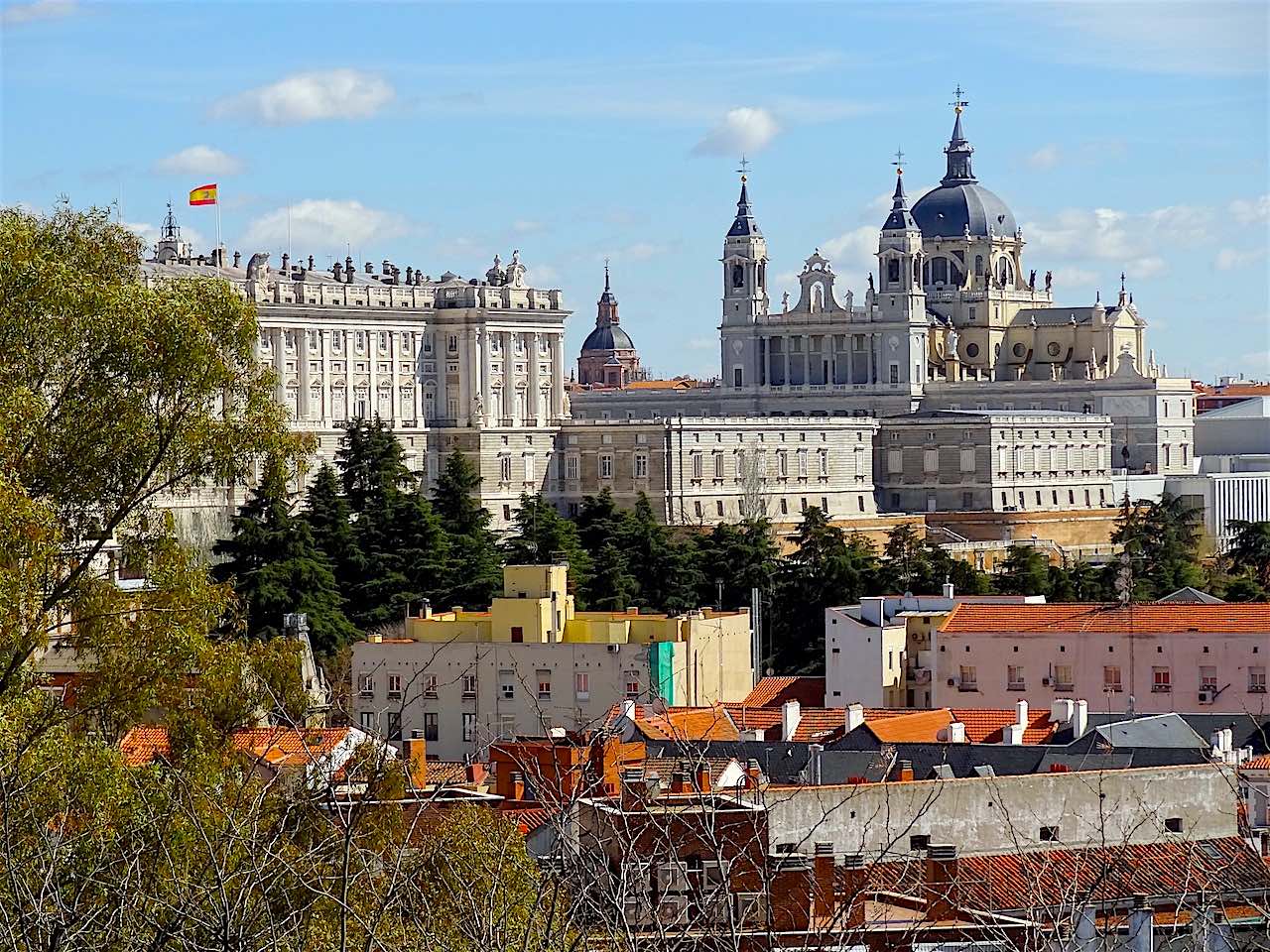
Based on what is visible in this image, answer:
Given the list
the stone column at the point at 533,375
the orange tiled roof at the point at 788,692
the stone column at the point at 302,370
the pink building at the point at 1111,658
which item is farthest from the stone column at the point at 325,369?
the pink building at the point at 1111,658

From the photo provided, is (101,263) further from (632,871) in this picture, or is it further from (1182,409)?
(1182,409)

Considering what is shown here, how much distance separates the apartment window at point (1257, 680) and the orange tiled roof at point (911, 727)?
7.70 metres

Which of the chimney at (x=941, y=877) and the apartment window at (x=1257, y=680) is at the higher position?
the chimney at (x=941, y=877)

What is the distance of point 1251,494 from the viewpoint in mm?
114062

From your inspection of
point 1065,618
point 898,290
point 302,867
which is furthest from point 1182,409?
point 302,867

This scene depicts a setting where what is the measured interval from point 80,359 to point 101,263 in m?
0.97

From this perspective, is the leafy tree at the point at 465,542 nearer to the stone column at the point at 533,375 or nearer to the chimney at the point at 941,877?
the stone column at the point at 533,375

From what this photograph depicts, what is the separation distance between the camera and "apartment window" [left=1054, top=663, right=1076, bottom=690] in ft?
149

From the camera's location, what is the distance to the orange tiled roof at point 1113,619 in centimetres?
4553

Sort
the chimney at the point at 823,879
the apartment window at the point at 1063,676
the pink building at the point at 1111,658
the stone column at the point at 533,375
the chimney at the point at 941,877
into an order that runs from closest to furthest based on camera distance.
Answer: the chimney at the point at 823,879, the chimney at the point at 941,877, the pink building at the point at 1111,658, the apartment window at the point at 1063,676, the stone column at the point at 533,375

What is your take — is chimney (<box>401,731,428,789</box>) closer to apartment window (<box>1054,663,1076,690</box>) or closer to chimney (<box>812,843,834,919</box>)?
chimney (<box>812,843,834,919</box>)

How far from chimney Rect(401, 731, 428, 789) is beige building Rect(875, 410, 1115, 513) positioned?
70.5 meters

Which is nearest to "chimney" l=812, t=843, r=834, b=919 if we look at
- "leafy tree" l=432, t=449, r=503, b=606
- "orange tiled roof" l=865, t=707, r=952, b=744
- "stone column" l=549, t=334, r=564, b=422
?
"orange tiled roof" l=865, t=707, r=952, b=744

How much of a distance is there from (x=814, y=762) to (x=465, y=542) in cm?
3954
